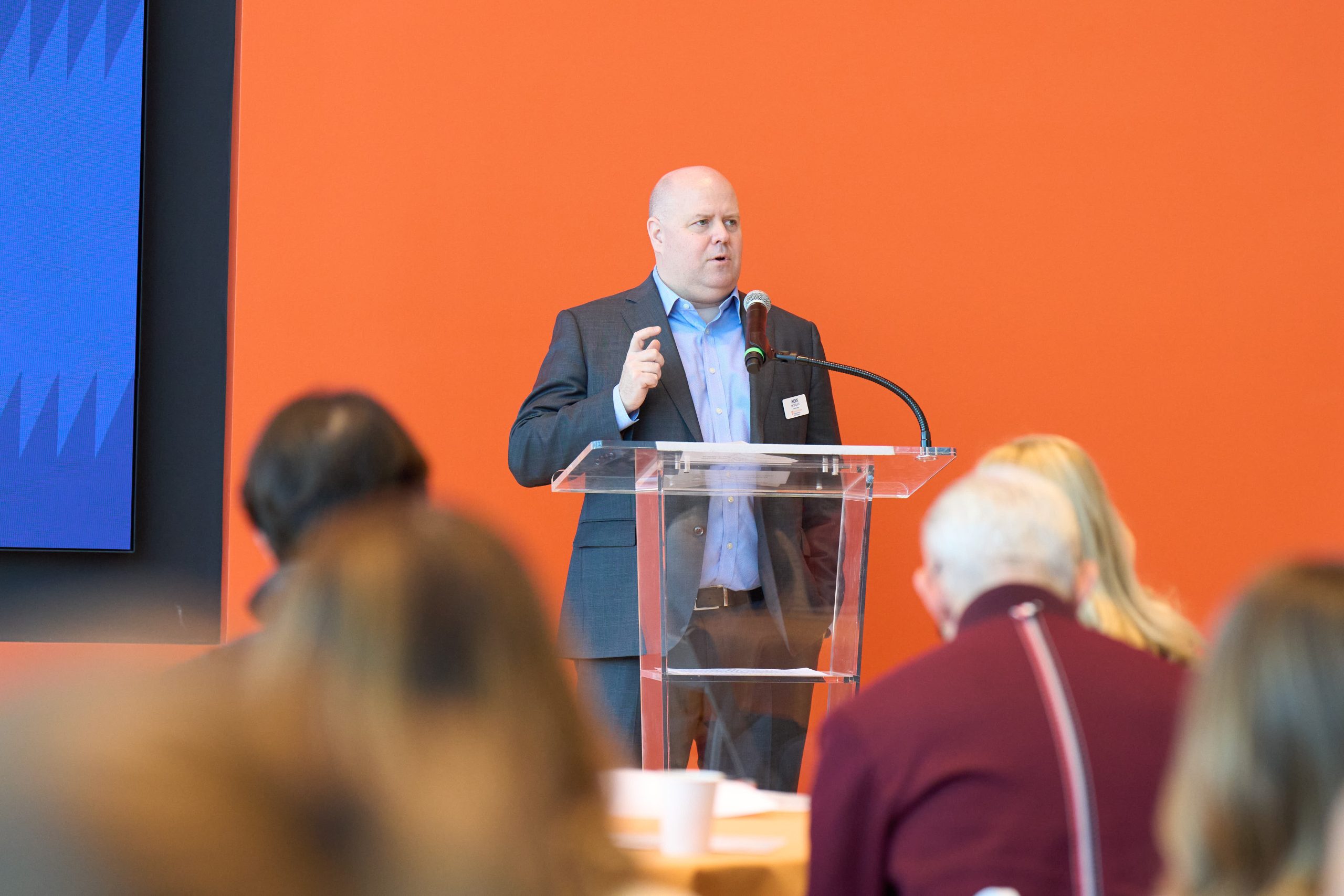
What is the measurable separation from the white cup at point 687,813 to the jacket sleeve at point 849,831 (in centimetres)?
22

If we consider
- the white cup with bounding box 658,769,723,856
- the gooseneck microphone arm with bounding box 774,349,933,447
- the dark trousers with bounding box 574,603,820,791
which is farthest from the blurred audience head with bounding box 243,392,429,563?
the gooseneck microphone arm with bounding box 774,349,933,447

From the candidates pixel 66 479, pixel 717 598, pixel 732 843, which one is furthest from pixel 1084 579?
pixel 66 479

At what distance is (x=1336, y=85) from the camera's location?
14.0ft

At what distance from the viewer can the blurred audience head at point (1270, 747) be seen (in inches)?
36.3

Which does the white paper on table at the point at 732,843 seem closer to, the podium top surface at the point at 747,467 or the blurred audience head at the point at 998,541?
the blurred audience head at the point at 998,541

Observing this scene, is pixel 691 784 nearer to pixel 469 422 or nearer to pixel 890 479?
pixel 890 479

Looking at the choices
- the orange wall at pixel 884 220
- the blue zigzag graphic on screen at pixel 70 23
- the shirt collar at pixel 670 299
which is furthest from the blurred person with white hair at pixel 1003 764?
the blue zigzag graphic on screen at pixel 70 23

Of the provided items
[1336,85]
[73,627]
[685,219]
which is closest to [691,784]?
[685,219]

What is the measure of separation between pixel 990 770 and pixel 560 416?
1.69 meters

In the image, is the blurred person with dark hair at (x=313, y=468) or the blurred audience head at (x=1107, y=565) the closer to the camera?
the blurred person with dark hair at (x=313, y=468)

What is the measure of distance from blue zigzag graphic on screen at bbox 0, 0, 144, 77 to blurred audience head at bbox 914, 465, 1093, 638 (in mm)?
2990

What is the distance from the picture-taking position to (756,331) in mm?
2764

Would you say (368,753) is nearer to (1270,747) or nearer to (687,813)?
(1270,747)

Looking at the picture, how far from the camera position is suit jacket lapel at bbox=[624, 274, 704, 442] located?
3.01m
